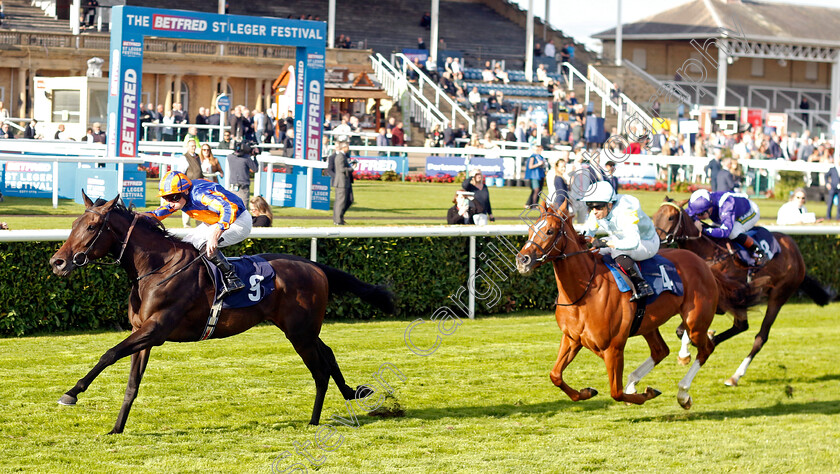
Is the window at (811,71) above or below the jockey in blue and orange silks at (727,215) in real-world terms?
above

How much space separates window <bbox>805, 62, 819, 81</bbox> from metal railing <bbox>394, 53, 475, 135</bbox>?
21748 mm

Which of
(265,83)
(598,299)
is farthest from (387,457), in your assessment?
(265,83)

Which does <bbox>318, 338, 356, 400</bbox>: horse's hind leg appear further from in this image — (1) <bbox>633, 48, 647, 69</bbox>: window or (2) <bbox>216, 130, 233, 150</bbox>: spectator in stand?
(1) <bbox>633, 48, 647, 69</bbox>: window

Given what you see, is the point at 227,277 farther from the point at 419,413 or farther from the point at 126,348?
the point at 419,413

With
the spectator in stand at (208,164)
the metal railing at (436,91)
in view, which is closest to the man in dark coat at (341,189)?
the spectator in stand at (208,164)

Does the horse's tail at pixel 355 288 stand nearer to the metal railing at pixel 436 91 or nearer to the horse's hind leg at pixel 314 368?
the horse's hind leg at pixel 314 368

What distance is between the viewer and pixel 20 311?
8453 mm

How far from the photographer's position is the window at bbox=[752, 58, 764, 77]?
1665 inches

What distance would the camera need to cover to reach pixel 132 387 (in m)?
5.82

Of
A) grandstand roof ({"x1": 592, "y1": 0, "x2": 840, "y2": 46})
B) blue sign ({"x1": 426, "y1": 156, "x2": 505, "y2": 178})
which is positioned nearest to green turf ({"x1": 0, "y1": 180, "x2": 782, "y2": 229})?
blue sign ({"x1": 426, "y1": 156, "x2": 505, "y2": 178})

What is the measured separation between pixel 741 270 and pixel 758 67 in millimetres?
36460

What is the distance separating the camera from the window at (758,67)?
139ft

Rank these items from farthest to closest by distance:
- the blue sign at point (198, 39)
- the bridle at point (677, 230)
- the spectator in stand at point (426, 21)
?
1. the spectator in stand at point (426, 21)
2. the blue sign at point (198, 39)
3. the bridle at point (677, 230)

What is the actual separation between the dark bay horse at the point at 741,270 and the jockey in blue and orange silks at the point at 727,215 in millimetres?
92
